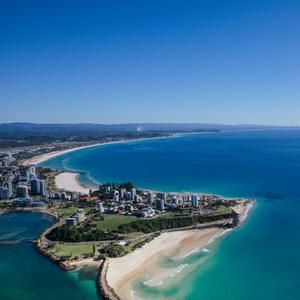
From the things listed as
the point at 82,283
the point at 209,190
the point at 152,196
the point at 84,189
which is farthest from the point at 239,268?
the point at 84,189

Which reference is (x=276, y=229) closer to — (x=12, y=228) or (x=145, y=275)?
(x=145, y=275)

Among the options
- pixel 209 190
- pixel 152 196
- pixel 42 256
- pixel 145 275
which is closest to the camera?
pixel 145 275

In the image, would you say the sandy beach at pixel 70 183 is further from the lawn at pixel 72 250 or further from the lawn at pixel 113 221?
the lawn at pixel 72 250

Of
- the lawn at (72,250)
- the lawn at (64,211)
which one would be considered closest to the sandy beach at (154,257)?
the lawn at (72,250)

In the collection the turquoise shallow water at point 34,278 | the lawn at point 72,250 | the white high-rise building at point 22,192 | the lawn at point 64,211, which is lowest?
the turquoise shallow water at point 34,278

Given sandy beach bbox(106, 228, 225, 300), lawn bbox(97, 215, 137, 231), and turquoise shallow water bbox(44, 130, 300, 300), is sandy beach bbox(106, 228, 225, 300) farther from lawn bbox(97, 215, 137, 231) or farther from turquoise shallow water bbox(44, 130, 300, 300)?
lawn bbox(97, 215, 137, 231)
